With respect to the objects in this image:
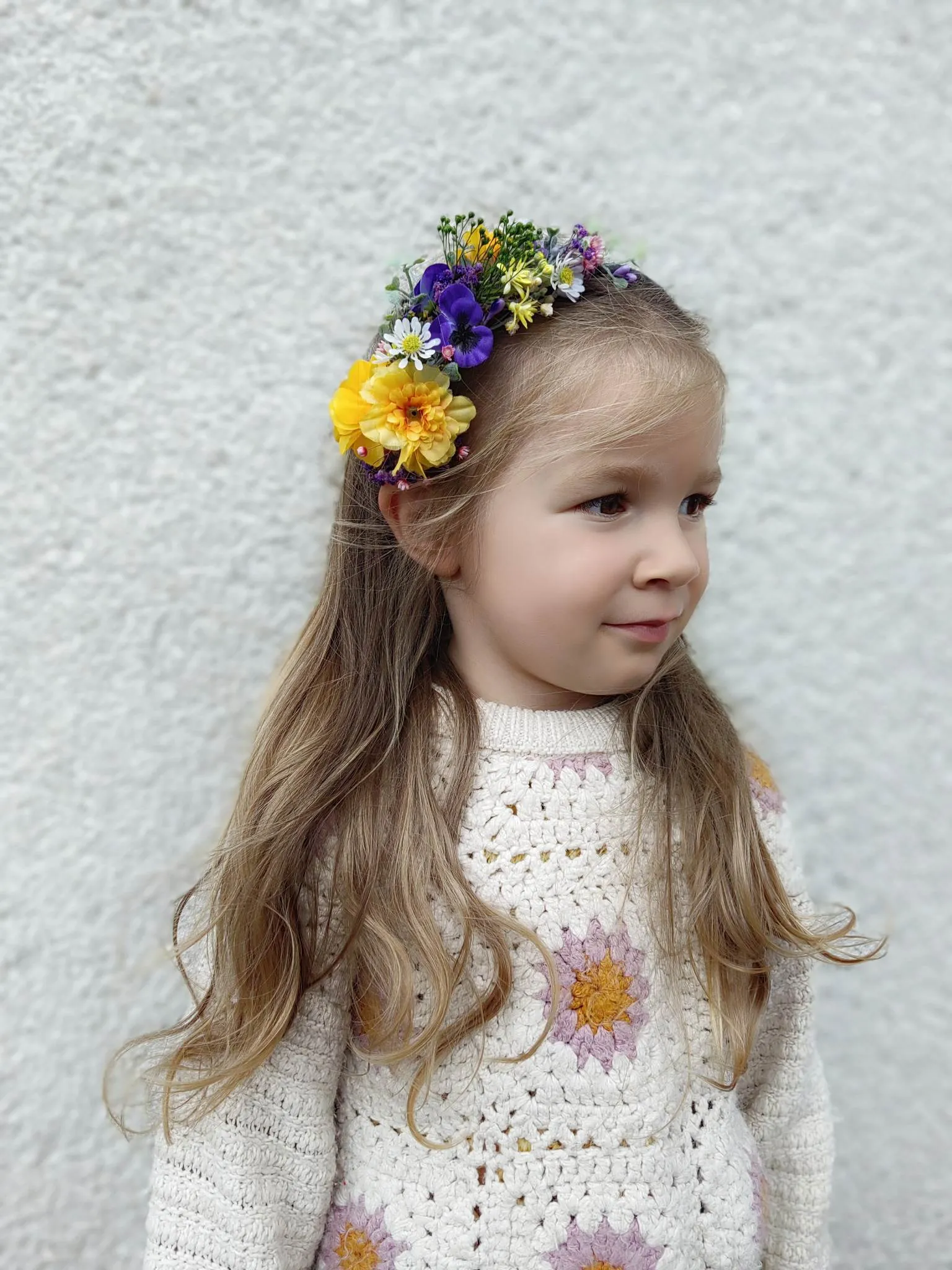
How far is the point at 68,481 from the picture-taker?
1043 mm

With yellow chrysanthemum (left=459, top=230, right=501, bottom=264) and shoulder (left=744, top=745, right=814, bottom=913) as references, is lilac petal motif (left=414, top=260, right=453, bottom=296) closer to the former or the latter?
yellow chrysanthemum (left=459, top=230, right=501, bottom=264)

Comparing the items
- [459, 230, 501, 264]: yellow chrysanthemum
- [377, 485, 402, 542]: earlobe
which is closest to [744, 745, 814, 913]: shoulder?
[377, 485, 402, 542]: earlobe

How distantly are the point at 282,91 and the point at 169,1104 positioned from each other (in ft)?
3.00

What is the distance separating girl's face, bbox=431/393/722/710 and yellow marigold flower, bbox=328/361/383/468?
0.09 meters

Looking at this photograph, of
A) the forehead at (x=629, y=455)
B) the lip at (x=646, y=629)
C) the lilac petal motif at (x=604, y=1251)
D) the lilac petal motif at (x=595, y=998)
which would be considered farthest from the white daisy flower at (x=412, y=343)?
the lilac petal motif at (x=604, y=1251)

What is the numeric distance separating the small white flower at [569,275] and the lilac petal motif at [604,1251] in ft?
2.22

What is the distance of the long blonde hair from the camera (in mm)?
779

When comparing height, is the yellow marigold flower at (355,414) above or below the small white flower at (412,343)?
below

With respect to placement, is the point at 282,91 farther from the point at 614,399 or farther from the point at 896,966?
the point at 896,966

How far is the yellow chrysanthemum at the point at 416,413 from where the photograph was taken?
2.51 ft

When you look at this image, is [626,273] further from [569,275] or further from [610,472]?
[610,472]

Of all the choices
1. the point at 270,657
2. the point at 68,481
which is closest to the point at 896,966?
the point at 270,657

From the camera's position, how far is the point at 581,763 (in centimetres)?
84

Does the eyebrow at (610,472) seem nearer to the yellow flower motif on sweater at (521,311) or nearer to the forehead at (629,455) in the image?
the forehead at (629,455)
